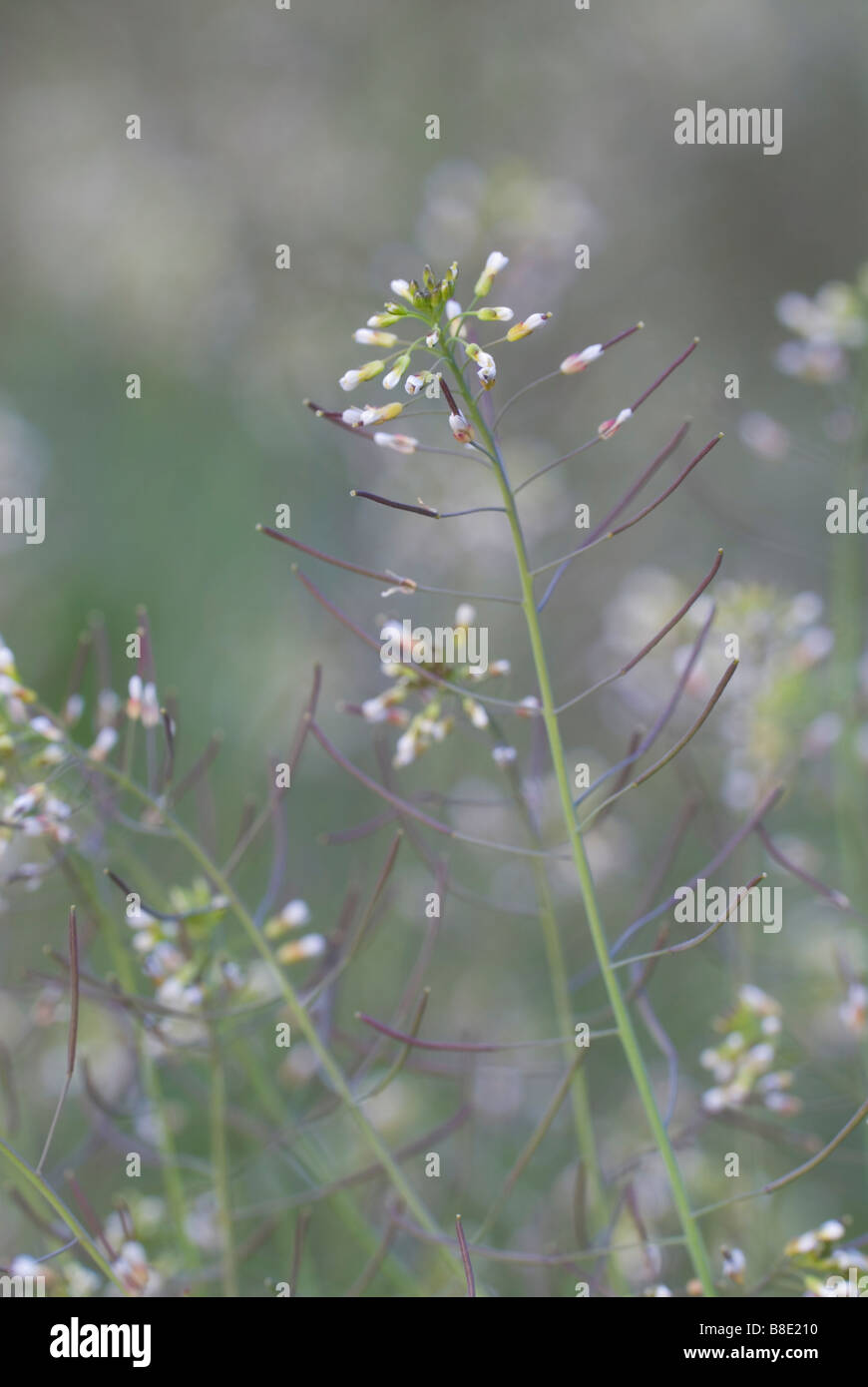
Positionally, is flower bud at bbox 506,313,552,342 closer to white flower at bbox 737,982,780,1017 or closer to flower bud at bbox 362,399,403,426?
flower bud at bbox 362,399,403,426

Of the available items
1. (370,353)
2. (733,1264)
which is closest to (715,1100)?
(733,1264)

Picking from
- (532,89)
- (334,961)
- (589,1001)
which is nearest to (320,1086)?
(334,961)

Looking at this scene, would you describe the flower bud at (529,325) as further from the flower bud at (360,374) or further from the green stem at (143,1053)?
the green stem at (143,1053)

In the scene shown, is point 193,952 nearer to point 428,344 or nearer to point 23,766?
point 23,766

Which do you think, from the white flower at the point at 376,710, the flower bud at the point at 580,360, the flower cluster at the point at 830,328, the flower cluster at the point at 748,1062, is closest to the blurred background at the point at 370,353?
the flower cluster at the point at 830,328

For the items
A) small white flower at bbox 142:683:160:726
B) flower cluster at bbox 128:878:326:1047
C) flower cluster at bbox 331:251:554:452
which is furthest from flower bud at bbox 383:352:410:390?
flower cluster at bbox 128:878:326:1047
